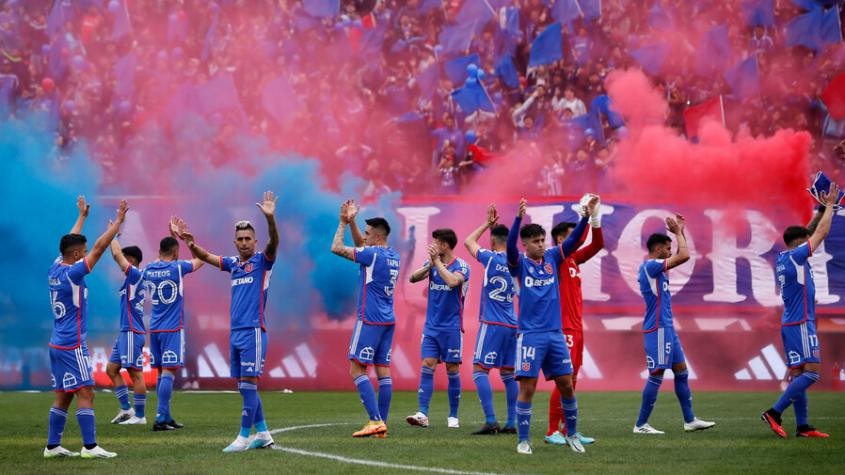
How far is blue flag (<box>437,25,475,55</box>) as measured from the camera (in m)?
26.2

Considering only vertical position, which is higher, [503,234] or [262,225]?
[262,225]

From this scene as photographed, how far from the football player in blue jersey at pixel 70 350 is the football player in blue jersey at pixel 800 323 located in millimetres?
7540

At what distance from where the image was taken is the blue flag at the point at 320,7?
1069 inches

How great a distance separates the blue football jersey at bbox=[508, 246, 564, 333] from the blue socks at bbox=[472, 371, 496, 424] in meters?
2.92

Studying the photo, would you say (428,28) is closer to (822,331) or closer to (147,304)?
(147,304)

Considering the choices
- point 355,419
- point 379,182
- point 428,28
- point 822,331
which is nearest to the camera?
point 355,419

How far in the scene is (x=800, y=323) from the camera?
11883 mm

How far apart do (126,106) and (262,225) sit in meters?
6.69

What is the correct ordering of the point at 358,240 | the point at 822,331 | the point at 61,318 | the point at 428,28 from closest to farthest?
1. the point at 61,318
2. the point at 358,240
3. the point at 822,331
4. the point at 428,28

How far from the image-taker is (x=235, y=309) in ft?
34.8

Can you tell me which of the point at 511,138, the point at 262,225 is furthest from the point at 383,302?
the point at 511,138

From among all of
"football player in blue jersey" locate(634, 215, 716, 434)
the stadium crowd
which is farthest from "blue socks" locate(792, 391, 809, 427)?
the stadium crowd

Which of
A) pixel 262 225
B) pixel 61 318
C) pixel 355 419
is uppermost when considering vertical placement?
pixel 262 225

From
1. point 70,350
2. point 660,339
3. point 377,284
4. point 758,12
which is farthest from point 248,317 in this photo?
point 758,12
